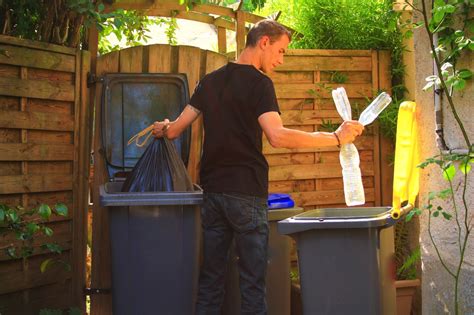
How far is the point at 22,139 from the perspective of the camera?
15.1 feet

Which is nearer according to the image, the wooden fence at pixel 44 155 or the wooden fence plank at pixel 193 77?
the wooden fence at pixel 44 155

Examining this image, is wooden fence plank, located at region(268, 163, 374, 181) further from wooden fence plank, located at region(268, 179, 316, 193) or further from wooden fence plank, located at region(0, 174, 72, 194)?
wooden fence plank, located at region(0, 174, 72, 194)

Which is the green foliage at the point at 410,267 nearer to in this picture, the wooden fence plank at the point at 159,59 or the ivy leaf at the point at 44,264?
Answer: the wooden fence plank at the point at 159,59

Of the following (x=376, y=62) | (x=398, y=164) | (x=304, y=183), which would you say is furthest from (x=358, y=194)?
(x=376, y=62)

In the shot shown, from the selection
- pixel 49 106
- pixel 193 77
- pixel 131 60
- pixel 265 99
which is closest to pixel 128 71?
pixel 131 60

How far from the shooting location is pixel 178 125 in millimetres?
3973

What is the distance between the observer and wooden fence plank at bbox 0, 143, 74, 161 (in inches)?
176

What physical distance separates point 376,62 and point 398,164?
239 centimetres

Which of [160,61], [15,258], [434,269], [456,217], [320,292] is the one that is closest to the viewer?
[320,292]

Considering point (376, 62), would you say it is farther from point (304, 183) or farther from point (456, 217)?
point (456, 217)

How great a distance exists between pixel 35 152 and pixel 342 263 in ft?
8.04

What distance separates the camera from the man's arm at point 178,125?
389cm

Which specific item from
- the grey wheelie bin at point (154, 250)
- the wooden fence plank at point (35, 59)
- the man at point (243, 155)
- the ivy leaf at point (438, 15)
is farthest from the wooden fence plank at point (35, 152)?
the ivy leaf at point (438, 15)

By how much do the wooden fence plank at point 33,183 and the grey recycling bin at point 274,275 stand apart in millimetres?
1378
